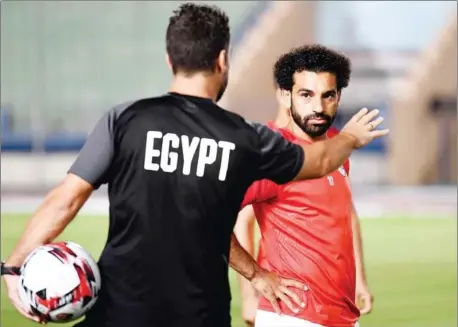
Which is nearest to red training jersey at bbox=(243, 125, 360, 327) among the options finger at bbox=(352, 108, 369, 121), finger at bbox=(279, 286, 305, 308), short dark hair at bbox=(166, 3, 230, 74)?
finger at bbox=(279, 286, 305, 308)

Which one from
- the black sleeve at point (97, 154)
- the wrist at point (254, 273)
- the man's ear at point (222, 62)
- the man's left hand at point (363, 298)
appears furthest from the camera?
the man's left hand at point (363, 298)

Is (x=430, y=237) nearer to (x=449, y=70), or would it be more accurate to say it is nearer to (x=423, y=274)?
(x=423, y=274)

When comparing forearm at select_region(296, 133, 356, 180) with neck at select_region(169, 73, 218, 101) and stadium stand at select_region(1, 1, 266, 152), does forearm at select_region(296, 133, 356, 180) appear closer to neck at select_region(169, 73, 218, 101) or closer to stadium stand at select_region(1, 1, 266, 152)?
neck at select_region(169, 73, 218, 101)

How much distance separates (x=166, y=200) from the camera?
4.13m

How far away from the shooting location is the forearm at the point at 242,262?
16.4 feet

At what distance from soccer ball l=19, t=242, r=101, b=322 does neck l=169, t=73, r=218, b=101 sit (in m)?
0.77

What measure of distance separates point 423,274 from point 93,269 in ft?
39.3

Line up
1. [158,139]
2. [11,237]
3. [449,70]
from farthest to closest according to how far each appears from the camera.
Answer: [449,70]
[11,237]
[158,139]

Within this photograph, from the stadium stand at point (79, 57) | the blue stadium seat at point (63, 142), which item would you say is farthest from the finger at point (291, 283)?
the stadium stand at point (79, 57)

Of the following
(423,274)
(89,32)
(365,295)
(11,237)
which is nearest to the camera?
(365,295)

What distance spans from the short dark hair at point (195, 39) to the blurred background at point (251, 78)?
23.5 meters

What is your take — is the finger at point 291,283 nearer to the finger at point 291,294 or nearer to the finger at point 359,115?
the finger at point 291,294

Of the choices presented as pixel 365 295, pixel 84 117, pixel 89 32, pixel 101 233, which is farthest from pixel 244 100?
pixel 365 295

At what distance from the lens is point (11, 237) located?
797 inches
